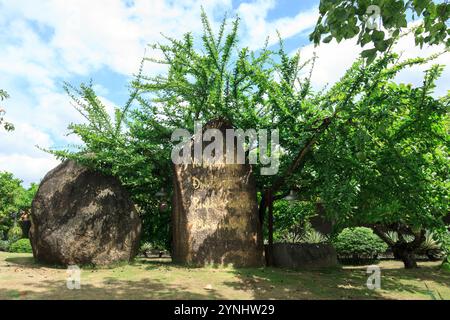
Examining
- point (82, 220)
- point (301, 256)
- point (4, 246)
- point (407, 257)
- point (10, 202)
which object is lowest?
point (4, 246)

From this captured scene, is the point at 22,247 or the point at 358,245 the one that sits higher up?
the point at 358,245

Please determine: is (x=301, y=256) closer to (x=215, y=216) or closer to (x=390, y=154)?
(x=215, y=216)

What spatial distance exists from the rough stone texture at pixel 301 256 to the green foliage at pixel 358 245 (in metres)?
4.07

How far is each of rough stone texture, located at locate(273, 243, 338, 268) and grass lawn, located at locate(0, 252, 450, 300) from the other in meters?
0.71

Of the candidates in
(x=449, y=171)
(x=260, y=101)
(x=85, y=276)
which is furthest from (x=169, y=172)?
(x=449, y=171)

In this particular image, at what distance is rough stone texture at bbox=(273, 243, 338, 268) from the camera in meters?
10.3

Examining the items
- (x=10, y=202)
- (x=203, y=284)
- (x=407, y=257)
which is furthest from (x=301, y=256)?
(x=10, y=202)

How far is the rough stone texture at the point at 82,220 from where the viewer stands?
30.5 feet

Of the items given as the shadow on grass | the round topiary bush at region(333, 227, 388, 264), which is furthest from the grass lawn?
the round topiary bush at region(333, 227, 388, 264)

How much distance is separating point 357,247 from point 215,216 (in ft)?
24.5

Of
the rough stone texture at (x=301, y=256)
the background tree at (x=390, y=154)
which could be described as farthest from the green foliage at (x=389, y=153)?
the rough stone texture at (x=301, y=256)

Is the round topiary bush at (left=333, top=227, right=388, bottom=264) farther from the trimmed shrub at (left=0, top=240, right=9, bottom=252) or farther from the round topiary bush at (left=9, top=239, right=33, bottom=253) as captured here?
the trimmed shrub at (left=0, top=240, right=9, bottom=252)

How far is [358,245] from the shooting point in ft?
48.2

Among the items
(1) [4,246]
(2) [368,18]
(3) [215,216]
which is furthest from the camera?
(1) [4,246]
